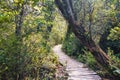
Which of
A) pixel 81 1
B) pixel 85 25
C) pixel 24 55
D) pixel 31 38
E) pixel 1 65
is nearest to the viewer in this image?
pixel 1 65

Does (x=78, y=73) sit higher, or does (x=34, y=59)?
(x=34, y=59)

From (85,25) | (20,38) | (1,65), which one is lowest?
(1,65)

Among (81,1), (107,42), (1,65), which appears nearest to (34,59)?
(1,65)

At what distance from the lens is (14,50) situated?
6082mm

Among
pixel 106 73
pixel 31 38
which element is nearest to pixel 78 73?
pixel 106 73

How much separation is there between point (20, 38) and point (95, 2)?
3553 millimetres

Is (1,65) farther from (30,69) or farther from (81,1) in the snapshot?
(81,1)

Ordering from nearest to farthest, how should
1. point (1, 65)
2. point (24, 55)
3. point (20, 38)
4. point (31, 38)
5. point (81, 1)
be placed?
1. point (1, 65)
2. point (24, 55)
3. point (20, 38)
4. point (31, 38)
5. point (81, 1)

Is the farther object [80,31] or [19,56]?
[80,31]

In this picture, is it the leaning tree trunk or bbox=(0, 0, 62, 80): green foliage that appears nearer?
bbox=(0, 0, 62, 80): green foliage

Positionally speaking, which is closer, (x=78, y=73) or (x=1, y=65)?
(x=1, y=65)

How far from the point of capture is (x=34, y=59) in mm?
6867

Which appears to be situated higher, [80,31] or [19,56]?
[80,31]

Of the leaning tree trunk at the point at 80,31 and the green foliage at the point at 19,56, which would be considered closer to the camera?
the green foliage at the point at 19,56
